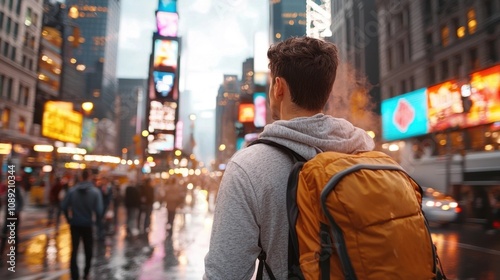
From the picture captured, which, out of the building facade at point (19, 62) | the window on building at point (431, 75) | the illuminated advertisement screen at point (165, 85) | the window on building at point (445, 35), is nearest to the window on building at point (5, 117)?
the building facade at point (19, 62)

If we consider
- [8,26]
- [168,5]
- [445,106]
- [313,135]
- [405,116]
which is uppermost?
[168,5]

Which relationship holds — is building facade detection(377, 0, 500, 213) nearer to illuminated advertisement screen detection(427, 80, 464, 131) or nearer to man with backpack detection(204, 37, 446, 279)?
illuminated advertisement screen detection(427, 80, 464, 131)

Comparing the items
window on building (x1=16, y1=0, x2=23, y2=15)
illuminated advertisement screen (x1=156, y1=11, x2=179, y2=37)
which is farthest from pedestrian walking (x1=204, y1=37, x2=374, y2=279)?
window on building (x1=16, y1=0, x2=23, y2=15)

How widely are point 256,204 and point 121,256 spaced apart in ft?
31.3

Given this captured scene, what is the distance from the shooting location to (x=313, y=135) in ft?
5.22

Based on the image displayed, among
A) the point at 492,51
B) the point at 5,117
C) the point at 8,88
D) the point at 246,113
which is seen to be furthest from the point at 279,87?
the point at 8,88

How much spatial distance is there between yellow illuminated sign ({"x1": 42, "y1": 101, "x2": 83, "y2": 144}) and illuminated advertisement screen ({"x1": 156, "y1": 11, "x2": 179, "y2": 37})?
23.6m

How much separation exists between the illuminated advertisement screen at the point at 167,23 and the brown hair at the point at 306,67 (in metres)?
51.7

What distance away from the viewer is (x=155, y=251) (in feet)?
34.4

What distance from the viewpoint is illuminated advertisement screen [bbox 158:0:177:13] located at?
2079 inches

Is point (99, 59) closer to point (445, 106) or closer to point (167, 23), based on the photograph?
point (167, 23)

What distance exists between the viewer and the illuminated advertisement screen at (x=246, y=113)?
165ft

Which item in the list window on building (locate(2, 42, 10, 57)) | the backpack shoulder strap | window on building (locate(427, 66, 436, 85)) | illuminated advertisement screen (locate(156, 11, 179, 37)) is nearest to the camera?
the backpack shoulder strap

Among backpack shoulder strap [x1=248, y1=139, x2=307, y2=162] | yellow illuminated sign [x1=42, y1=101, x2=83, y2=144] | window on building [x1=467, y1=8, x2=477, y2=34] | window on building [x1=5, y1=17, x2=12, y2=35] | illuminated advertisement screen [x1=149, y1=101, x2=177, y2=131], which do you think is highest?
window on building [x1=5, y1=17, x2=12, y2=35]
